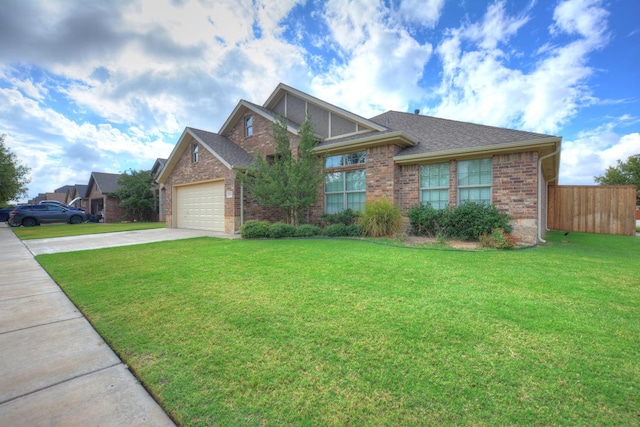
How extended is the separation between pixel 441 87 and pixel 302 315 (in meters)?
15.0

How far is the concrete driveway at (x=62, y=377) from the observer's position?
66.3 inches

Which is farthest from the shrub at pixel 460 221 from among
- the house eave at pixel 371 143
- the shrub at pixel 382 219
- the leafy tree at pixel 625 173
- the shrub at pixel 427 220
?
the leafy tree at pixel 625 173

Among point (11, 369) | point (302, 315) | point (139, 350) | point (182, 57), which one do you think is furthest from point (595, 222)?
point (182, 57)

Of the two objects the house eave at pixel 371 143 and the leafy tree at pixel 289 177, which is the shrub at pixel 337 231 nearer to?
the leafy tree at pixel 289 177

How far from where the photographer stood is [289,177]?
413 inches

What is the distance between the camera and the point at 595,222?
40.8 feet

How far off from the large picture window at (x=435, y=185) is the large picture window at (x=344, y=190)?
7.47ft

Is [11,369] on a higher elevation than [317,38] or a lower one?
lower

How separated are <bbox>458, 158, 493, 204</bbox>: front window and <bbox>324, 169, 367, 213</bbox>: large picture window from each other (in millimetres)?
3551

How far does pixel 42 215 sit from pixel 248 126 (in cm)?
1855

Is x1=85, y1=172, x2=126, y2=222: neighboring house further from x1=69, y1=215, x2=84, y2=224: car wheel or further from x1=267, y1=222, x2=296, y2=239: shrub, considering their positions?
x1=267, y1=222, x2=296, y2=239: shrub

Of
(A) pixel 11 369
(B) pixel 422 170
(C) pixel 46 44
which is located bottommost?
(A) pixel 11 369

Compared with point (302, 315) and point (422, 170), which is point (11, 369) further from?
point (422, 170)

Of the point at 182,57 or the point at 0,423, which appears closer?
the point at 0,423
